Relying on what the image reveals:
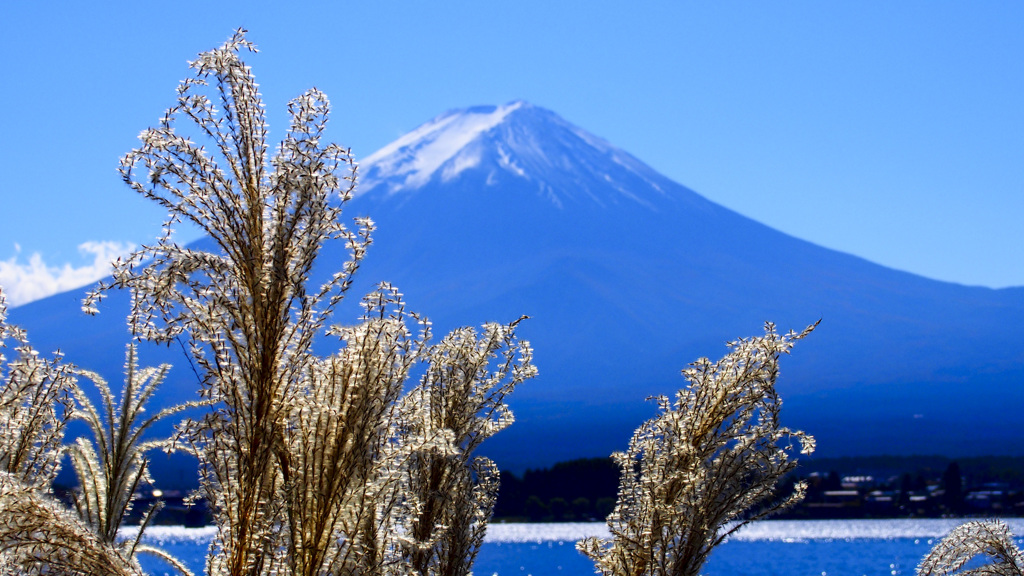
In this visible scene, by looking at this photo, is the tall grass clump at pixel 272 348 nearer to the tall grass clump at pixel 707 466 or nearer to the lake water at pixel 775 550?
the tall grass clump at pixel 707 466

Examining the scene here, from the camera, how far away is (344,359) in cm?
536

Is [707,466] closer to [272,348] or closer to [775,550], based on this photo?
[272,348]

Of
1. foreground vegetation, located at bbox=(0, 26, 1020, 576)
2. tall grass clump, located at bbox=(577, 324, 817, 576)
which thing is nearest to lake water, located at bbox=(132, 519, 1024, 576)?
tall grass clump, located at bbox=(577, 324, 817, 576)

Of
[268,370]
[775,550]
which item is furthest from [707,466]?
[775,550]

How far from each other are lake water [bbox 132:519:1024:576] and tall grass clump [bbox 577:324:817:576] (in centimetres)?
4412

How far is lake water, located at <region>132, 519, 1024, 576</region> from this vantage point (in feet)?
221

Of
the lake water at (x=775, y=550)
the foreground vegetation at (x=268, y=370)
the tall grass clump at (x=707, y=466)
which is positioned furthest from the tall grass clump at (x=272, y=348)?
the lake water at (x=775, y=550)

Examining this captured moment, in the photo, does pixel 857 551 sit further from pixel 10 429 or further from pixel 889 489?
pixel 10 429

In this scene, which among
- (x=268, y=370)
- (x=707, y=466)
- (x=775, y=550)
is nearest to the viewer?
(x=268, y=370)

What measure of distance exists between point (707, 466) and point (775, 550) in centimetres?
8712

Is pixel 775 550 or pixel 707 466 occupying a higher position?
pixel 707 466

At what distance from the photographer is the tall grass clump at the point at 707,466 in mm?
6457

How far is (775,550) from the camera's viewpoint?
292 ft

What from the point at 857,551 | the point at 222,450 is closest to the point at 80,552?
the point at 222,450
